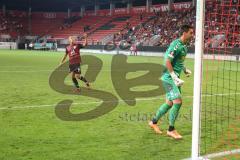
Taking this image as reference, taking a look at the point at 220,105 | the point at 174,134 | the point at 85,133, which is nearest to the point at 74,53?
the point at 220,105

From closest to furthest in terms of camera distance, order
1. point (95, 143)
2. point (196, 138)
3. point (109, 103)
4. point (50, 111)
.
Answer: point (196, 138) < point (95, 143) < point (50, 111) < point (109, 103)

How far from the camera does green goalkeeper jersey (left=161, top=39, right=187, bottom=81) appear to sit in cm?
768

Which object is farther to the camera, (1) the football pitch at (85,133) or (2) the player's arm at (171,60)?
(2) the player's arm at (171,60)

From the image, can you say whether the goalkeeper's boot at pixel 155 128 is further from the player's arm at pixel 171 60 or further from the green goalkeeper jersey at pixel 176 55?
the player's arm at pixel 171 60

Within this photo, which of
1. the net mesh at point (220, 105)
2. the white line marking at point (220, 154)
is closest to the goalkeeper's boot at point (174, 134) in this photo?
the net mesh at point (220, 105)

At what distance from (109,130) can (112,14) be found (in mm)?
64529

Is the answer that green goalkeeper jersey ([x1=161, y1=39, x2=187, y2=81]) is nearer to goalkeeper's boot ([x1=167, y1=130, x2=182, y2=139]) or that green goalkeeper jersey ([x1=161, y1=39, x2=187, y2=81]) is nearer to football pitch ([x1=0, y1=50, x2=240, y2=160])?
goalkeeper's boot ([x1=167, y1=130, x2=182, y2=139])

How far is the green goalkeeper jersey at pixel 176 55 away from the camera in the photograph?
7680 mm

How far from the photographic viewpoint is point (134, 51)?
46.0 m

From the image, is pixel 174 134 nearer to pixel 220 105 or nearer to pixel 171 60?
pixel 171 60

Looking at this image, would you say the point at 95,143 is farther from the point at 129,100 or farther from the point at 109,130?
the point at 129,100

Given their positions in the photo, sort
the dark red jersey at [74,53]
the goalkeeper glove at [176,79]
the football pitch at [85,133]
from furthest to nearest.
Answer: the dark red jersey at [74,53]
the goalkeeper glove at [176,79]
the football pitch at [85,133]

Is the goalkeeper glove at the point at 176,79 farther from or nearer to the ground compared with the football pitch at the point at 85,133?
farther from the ground

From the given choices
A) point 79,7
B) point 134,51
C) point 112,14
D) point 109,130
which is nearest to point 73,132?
point 109,130
